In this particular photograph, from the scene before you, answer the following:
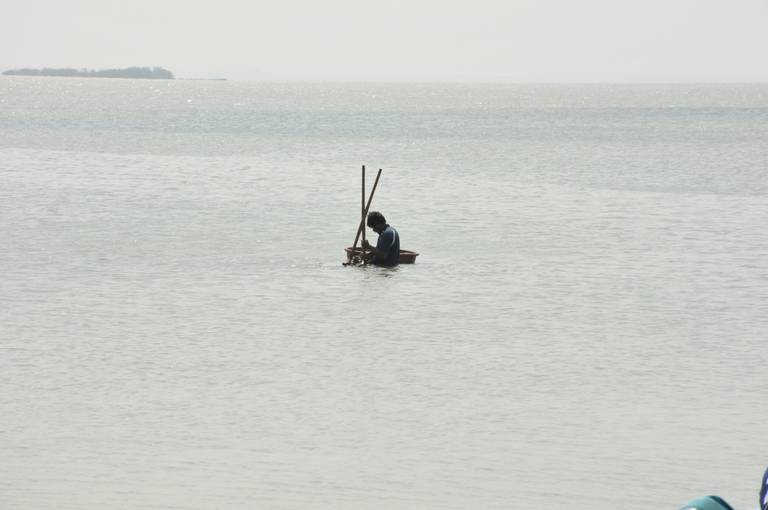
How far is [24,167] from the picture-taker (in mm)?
60906

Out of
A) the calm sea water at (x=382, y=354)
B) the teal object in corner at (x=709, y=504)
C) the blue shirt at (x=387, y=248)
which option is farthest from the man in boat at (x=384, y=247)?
the teal object in corner at (x=709, y=504)

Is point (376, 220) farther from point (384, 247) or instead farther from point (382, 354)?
point (382, 354)

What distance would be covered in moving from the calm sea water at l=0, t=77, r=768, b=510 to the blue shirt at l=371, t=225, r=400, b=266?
593mm

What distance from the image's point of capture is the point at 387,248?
26172 millimetres

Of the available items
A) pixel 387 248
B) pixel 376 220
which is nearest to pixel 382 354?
pixel 376 220

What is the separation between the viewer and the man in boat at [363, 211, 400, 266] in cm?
2594

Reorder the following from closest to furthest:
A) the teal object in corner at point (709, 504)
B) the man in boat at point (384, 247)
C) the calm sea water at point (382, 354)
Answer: the teal object in corner at point (709, 504), the calm sea water at point (382, 354), the man in boat at point (384, 247)

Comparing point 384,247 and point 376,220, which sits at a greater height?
point 376,220

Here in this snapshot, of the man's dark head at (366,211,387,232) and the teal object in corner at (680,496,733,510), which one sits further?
the man's dark head at (366,211,387,232)

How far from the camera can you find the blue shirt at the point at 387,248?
2606cm

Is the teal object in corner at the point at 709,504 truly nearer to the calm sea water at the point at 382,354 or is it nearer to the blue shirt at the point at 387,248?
the calm sea water at the point at 382,354

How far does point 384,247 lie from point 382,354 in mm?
7692

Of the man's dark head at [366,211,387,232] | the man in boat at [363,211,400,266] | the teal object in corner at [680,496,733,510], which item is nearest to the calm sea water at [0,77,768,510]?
the man in boat at [363,211,400,266]

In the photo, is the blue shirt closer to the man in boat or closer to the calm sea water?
the man in boat
